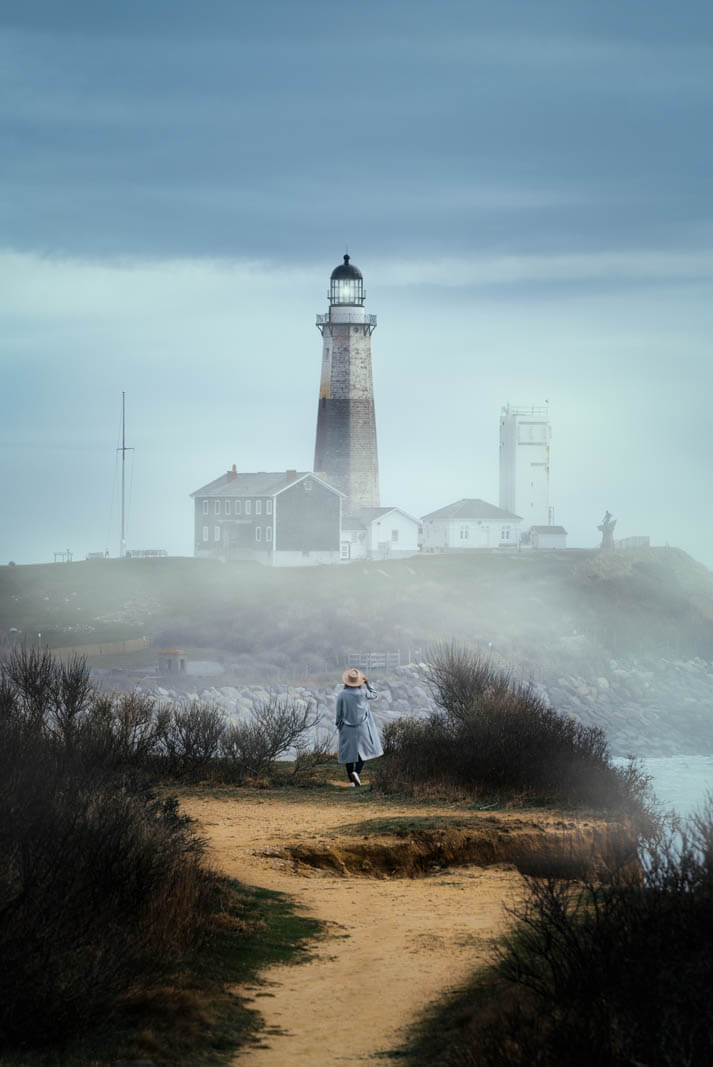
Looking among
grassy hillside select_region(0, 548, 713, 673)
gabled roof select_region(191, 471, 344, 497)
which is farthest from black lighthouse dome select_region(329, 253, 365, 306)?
grassy hillside select_region(0, 548, 713, 673)

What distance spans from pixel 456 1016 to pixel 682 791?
28.8 m

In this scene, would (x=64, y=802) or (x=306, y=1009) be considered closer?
(x=306, y=1009)

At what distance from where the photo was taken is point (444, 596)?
2453 inches

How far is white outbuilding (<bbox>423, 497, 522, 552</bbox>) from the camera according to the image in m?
71.6

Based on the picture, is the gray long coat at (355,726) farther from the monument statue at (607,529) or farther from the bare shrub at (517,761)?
the monument statue at (607,529)

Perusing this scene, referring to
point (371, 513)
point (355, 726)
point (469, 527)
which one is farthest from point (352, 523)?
point (355, 726)

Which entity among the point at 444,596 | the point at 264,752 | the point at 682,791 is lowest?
the point at 682,791

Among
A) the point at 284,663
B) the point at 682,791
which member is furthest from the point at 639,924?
the point at 284,663

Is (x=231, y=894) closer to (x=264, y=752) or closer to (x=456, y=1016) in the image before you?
(x=456, y=1016)

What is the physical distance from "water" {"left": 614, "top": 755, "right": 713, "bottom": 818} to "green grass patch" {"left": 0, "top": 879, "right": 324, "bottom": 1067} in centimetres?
2090

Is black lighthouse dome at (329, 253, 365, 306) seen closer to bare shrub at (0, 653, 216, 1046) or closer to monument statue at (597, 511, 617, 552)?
monument statue at (597, 511, 617, 552)

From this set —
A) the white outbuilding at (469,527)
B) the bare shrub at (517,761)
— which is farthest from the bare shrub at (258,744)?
the white outbuilding at (469,527)

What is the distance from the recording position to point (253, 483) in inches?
2537

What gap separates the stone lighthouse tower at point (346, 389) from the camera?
62094mm
